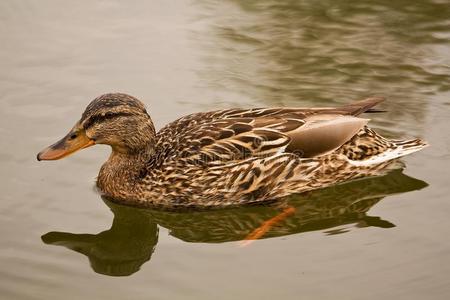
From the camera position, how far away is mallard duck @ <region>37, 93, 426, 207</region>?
827 centimetres

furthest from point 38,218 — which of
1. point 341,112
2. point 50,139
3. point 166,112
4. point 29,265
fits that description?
point 341,112

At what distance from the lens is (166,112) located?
384 inches

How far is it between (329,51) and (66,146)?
161 inches

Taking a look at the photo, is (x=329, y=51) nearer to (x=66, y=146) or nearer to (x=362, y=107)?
(x=362, y=107)

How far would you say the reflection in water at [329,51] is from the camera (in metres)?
10.2

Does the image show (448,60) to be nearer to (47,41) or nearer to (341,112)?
(341,112)

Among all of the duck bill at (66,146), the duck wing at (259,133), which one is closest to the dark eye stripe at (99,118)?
the duck bill at (66,146)

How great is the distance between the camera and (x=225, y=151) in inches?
325

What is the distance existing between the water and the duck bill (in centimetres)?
45

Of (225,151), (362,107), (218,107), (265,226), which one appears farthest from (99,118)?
(362,107)

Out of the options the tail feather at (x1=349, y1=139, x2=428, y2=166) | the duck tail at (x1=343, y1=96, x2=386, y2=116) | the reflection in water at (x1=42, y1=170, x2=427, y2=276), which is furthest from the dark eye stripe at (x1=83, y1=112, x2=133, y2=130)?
the tail feather at (x1=349, y1=139, x2=428, y2=166)

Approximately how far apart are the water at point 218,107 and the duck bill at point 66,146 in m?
0.45

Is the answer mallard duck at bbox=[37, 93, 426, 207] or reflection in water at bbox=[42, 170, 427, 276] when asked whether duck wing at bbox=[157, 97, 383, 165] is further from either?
reflection in water at bbox=[42, 170, 427, 276]

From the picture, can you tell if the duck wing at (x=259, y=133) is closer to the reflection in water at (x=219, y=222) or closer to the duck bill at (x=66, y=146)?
the reflection in water at (x=219, y=222)
